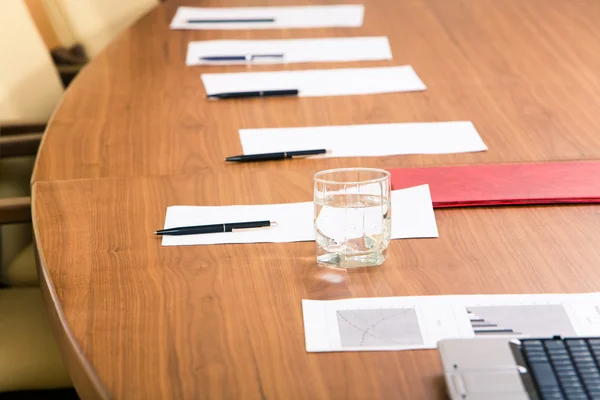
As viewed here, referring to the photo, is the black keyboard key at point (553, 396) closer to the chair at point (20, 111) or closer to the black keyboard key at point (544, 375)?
the black keyboard key at point (544, 375)

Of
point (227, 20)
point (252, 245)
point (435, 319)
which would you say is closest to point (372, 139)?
point (252, 245)

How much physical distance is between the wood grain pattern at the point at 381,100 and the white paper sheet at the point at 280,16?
0.06 meters

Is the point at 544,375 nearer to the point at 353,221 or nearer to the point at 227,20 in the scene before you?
the point at 353,221

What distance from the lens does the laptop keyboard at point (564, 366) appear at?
2.69 ft

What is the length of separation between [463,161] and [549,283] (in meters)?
0.41

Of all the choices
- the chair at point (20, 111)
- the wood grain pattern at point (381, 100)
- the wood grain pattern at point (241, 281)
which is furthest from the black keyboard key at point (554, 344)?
the chair at point (20, 111)

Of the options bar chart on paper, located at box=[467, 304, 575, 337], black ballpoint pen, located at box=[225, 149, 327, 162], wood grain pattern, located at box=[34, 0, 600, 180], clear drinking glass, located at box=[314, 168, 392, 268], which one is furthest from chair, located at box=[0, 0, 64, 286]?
bar chart on paper, located at box=[467, 304, 575, 337]

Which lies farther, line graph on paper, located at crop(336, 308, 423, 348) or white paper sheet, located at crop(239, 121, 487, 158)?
white paper sheet, located at crop(239, 121, 487, 158)

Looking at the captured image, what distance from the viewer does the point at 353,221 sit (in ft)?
3.76

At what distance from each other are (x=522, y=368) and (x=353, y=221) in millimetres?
358

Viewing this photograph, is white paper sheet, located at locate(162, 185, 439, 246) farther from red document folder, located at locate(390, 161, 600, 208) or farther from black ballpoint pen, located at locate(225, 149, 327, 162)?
black ballpoint pen, located at locate(225, 149, 327, 162)

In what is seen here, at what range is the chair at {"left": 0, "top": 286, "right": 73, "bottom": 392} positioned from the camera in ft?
4.55

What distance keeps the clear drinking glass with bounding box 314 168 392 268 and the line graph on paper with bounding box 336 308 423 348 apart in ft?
0.39

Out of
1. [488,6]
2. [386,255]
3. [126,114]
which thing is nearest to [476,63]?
[488,6]
